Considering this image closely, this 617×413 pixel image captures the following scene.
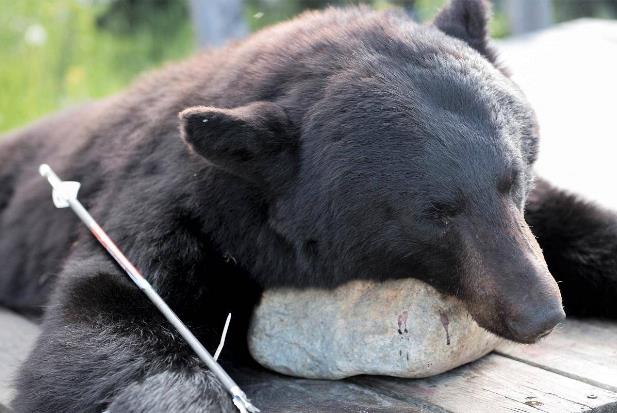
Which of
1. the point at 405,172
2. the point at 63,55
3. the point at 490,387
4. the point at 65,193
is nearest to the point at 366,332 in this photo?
the point at 490,387

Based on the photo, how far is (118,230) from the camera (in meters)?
3.14

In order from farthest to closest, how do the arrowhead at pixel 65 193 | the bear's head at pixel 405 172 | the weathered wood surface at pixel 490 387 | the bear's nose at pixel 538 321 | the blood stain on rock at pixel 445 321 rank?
the arrowhead at pixel 65 193 < the blood stain on rock at pixel 445 321 < the weathered wood surface at pixel 490 387 < the bear's head at pixel 405 172 < the bear's nose at pixel 538 321

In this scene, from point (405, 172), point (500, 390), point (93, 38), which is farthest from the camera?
point (93, 38)

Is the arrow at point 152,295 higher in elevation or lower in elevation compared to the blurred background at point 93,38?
higher

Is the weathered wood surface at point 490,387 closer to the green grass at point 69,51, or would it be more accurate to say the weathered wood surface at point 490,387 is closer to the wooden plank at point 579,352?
the wooden plank at point 579,352

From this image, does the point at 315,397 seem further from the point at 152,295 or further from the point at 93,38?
the point at 93,38

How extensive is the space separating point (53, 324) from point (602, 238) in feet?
6.29

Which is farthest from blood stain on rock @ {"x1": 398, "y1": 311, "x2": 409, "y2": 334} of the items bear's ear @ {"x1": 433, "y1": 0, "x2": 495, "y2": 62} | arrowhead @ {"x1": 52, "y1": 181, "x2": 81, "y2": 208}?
arrowhead @ {"x1": 52, "y1": 181, "x2": 81, "y2": 208}

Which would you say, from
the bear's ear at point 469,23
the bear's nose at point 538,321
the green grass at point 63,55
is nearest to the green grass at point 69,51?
the green grass at point 63,55

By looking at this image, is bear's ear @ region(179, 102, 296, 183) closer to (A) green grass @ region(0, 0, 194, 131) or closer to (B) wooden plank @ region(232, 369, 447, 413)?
(B) wooden plank @ region(232, 369, 447, 413)

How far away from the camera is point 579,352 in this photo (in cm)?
309

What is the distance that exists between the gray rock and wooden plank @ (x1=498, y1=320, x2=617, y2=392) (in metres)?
0.13

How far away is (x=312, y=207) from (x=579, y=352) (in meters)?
1.00

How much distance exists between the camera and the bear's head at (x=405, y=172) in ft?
8.47
